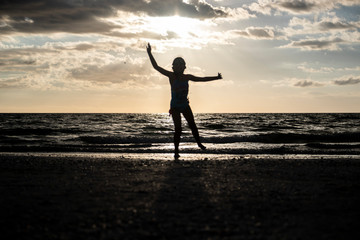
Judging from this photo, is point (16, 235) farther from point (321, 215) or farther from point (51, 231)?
point (321, 215)

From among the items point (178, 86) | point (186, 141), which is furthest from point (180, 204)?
point (186, 141)

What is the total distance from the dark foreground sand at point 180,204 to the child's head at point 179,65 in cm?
318

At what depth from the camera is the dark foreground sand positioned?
2916 millimetres

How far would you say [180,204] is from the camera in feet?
12.4

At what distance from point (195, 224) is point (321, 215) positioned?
127 cm

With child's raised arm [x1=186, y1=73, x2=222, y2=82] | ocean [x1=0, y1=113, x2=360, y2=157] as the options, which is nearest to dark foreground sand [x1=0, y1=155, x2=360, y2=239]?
child's raised arm [x1=186, y1=73, x2=222, y2=82]

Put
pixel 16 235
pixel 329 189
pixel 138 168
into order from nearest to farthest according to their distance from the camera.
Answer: pixel 16 235 < pixel 329 189 < pixel 138 168

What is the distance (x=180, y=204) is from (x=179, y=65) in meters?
5.25

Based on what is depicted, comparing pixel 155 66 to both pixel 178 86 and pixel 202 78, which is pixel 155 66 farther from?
pixel 202 78

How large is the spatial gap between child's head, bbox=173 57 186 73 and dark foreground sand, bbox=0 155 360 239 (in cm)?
318

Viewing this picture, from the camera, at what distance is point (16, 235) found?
9.30ft

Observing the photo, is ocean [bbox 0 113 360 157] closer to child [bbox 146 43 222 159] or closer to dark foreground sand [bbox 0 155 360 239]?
child [bbox 146 43 222 159]

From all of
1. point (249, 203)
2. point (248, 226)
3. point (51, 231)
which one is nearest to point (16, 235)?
point (51, 231)

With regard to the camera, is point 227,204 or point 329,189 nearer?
point 227,204
